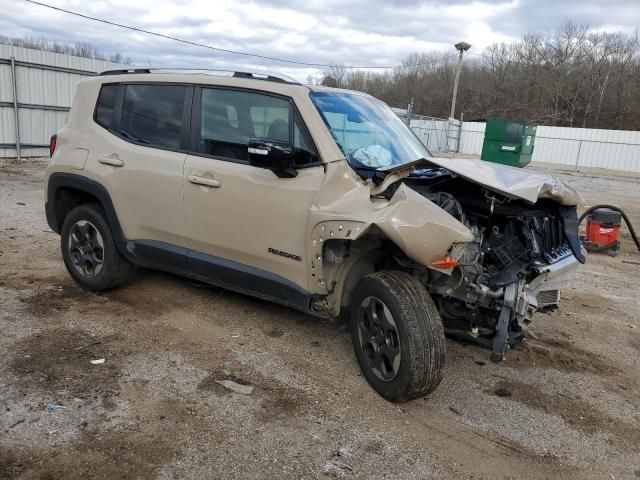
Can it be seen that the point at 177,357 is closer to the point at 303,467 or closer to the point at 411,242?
the point at 303,467

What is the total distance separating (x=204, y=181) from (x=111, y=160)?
1.11 meters

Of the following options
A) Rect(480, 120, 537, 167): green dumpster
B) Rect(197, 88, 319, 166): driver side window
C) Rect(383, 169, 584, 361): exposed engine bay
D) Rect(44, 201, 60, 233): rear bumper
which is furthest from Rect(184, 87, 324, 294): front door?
Rect(480, 120, 537, 167): green dumpster

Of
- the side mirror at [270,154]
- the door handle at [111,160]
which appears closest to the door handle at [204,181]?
the side mirror at [270,154]

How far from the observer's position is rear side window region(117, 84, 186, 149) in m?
4.39

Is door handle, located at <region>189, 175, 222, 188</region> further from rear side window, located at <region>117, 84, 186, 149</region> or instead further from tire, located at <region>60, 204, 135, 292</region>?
tire, located at <region>60, 204, 135, 292</region>

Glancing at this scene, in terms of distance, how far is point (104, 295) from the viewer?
198 inches

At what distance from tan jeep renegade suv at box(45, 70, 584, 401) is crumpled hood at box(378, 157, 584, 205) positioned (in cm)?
1

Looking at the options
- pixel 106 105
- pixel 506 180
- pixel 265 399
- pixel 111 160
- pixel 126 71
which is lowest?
pixel 265 399

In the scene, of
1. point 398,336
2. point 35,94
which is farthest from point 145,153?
point 35,94

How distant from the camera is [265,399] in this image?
341cm

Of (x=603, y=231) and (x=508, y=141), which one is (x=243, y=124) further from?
(x=508, y=141)

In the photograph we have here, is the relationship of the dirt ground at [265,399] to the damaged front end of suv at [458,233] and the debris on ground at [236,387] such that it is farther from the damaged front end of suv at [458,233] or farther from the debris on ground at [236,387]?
the damaged front end of suv at [458,233]

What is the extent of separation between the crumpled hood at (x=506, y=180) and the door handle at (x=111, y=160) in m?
2.43

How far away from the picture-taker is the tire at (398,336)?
318cm
